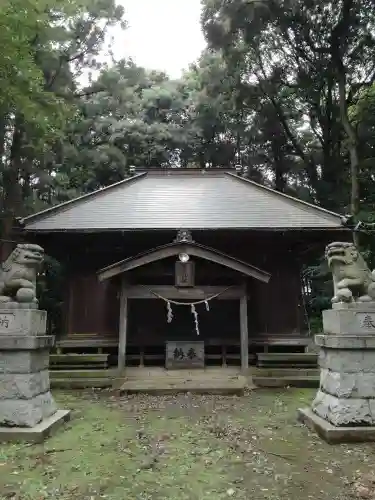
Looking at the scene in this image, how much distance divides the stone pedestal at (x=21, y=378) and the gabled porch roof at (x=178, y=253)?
12.4 feet

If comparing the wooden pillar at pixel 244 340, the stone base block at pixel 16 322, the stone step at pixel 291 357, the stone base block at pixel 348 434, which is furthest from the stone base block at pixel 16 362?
the stone step at pixel 291 357

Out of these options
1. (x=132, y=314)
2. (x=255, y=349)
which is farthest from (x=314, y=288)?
(x=132, y=314)

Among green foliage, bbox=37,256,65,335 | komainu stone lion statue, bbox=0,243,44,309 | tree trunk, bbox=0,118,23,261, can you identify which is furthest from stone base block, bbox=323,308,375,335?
tree trunk, bbox=0,118,23,261

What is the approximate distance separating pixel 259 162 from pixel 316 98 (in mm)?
5725

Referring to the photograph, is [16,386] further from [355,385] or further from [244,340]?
[244,340]

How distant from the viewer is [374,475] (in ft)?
13.8

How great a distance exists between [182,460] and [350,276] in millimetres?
3343

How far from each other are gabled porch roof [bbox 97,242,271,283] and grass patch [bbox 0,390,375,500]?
341 cm

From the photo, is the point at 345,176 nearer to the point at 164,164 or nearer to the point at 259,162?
the point at 259,162

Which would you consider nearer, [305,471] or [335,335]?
[305,471]

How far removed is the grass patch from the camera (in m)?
3.88

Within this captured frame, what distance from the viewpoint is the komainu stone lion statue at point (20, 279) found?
5.77 metres

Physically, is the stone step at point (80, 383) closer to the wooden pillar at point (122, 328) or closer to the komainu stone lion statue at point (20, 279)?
the wooden pillar at point (122, 328)

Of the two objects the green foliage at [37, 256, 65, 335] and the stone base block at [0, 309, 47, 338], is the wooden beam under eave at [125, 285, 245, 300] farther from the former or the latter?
the green foliage at [37, 256, 65, 335]
